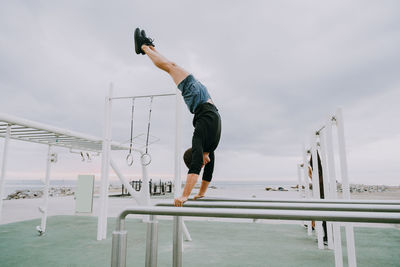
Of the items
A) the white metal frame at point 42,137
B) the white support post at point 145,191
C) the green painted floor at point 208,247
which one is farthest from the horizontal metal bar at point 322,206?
the white support post at point 145,191

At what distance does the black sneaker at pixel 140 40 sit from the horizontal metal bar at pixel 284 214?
6.56ft

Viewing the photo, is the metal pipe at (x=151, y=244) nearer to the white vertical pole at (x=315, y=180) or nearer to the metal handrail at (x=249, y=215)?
the metal handrail at (x=249, y=215)

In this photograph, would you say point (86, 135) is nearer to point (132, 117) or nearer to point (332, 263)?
point (132, 117)

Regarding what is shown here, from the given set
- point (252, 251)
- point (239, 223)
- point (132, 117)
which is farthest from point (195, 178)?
point (239, 223)

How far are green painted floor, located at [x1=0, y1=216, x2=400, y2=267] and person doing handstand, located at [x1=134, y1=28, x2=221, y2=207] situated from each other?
1.73 m

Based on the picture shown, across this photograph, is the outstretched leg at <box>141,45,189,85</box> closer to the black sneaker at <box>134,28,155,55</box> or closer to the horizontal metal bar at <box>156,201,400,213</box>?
the black sneaker at <box>134,28,155,55</box>

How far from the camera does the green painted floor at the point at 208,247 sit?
351 cm

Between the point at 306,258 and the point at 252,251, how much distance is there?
2.56 ft

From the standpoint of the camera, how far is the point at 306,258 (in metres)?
3.66

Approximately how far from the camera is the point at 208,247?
167 inches

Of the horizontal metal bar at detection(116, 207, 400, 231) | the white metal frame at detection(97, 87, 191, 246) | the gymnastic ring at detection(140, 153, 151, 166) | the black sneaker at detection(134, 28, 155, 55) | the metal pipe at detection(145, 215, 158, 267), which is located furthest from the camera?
the gymnastic ring at detection(140, 153, 151, 166)

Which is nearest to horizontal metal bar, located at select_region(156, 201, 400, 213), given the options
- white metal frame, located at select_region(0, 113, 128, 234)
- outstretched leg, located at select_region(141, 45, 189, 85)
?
outstretched leg, located at select_region(141, 45, 189, 85)

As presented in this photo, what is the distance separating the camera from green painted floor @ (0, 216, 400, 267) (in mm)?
3506

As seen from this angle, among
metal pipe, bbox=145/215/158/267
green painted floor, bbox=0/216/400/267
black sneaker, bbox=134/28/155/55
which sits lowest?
green painted floor, bbox=0/216/400/267
